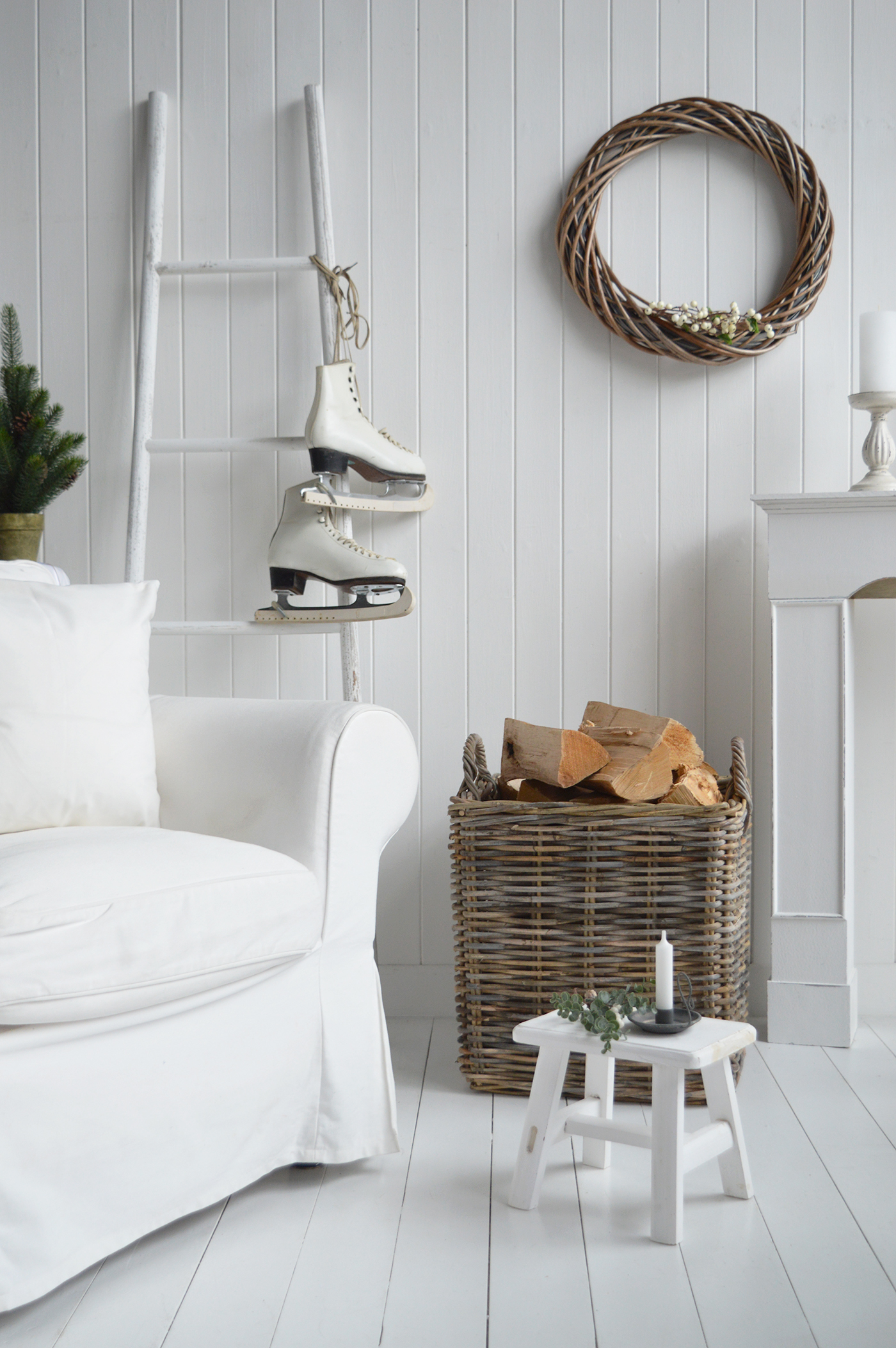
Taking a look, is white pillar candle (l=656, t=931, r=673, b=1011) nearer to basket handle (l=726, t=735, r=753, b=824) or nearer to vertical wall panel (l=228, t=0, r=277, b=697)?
basket handle (l=726, t=735, r=753, b=824)

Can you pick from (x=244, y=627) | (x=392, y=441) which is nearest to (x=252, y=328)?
(x=392, y=441)

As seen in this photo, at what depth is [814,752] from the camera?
2.00 metres

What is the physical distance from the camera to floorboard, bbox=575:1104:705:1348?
1.12 meters

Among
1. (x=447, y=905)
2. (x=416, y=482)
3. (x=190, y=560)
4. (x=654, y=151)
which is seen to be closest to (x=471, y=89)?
(x=654, y=151)

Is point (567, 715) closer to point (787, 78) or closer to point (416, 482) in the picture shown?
point (416, 482)

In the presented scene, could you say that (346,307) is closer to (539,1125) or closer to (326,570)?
(326,570)

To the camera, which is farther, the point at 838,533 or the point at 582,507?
the point at 582,507

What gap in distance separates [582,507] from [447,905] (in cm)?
86

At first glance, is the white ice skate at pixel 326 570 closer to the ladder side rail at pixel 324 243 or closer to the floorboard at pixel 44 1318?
the ladder side rail at pixel 324 243

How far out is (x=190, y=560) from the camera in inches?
91.1

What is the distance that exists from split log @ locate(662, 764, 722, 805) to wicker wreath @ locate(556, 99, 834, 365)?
0.83m

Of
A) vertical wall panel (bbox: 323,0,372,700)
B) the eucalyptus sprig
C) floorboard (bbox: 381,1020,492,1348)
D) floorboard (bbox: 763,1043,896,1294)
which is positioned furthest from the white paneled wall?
the eucalyptus sprig

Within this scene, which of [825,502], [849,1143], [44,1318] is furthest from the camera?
[825,502]

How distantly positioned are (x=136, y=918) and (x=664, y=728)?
98 centimetres
